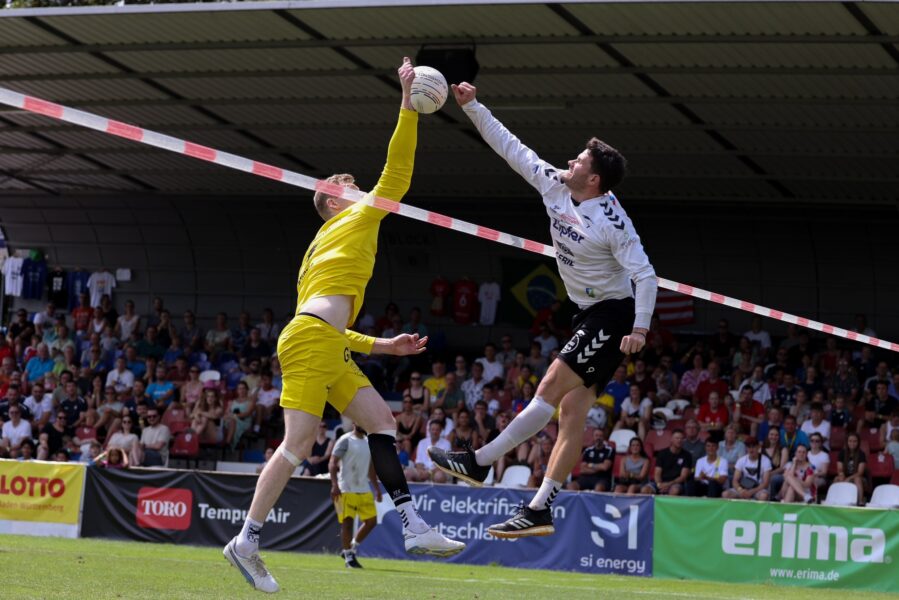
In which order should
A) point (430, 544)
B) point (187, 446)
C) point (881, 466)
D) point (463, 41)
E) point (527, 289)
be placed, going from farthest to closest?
1. point (527, 289)
2. point (187, 446)
3. point (881, 466)
4. point (463, 41)
5. point (430, 544)

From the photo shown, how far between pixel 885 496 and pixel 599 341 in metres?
11.6

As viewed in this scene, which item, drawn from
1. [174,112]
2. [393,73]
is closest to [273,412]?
[174,112]

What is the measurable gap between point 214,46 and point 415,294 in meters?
10.7

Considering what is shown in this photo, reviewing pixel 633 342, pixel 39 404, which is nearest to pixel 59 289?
pixel 39 404

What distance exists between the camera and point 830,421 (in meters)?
20.0

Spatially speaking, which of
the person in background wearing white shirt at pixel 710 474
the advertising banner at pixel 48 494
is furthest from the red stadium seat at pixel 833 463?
the advertising banner at pixel 48 494

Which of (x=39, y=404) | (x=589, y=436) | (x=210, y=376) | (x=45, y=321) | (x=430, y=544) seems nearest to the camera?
(x=430, y=544)

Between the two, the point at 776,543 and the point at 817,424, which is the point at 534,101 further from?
the point at 776,543

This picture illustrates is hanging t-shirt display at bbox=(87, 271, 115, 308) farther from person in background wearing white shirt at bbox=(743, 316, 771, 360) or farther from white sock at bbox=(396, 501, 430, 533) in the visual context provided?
→ white sock at bbox=(396, 501, 430, 533)

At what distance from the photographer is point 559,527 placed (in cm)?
1778

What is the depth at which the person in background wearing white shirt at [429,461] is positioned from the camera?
20.0 meters

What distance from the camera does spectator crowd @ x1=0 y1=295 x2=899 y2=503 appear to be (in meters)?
19.0

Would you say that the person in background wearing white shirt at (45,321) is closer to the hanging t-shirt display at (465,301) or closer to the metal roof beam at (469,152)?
the metal roof beam at (469,152)

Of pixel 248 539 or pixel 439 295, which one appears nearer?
pixel 248 539
